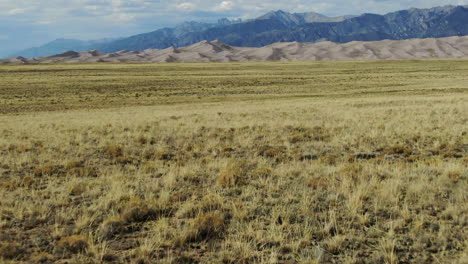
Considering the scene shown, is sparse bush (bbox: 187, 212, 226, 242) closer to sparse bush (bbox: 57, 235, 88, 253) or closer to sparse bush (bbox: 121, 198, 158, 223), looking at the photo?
sparse bush (bbox: 121, 198, 158, 223)

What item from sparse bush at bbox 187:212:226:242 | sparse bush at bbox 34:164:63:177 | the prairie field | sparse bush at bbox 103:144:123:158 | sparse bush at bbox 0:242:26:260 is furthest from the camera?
sparse bush at bbox 103:144:123:158

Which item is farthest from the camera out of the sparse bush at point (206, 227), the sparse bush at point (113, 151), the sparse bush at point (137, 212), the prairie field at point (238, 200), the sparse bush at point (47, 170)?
the sparse bush at point (113, 151)

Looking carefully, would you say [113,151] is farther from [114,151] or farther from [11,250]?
[11,250]

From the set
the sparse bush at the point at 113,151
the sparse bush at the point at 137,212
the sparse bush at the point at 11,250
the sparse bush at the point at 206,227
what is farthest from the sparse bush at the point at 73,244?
the sparse bush at the point at 113,151

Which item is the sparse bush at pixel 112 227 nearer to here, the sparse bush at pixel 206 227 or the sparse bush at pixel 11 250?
the sparse bush at pixel 11 250

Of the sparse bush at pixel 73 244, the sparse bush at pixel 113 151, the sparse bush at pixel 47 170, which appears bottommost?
the sparse bush at pixel 113 151

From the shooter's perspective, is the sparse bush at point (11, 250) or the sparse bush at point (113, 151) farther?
the sparse bush at point (113, 151)

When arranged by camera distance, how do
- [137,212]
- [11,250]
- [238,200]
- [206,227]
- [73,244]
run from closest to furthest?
[11,250]
[73,244]
[206,227]
[137,212]
[238,200]

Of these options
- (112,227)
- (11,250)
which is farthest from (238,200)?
(11,250)

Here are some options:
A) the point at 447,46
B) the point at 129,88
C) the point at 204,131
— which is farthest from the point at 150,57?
the point at 204,131

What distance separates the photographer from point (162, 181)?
809cm

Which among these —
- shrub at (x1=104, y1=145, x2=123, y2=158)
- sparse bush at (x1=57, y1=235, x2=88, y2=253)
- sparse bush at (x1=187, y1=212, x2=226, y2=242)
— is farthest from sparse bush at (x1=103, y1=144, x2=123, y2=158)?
sparse bush at (x1=187, y1=212, x2=226, y2=242)

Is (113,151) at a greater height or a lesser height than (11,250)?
lesser

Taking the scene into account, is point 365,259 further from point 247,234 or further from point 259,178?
point 259,178
